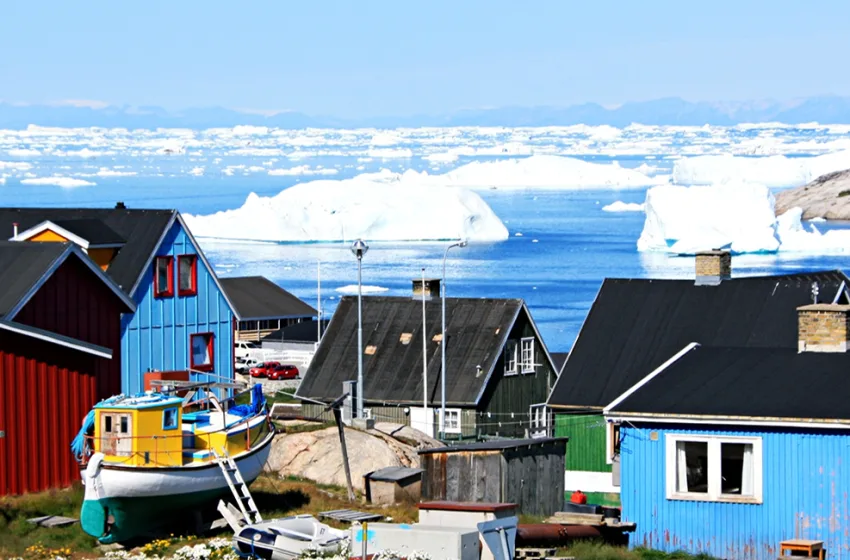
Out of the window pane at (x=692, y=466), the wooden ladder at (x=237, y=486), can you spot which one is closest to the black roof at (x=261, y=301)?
the wooden ladder at (x=237, y=486)

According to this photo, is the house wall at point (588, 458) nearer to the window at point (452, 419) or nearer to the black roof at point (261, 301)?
the window at point (452, 419)

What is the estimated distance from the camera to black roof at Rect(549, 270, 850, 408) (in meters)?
25.4

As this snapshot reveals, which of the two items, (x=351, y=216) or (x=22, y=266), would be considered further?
(x=351, y=216)

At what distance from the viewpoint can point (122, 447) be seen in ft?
58.5

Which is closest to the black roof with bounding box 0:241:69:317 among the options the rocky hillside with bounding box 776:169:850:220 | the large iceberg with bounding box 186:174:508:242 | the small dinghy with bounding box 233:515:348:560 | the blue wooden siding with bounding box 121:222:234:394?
the small dinghy with bounding box 233:515:348:560

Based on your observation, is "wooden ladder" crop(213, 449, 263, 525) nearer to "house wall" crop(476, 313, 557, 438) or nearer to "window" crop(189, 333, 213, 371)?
"window" crop(189, 333, 213, 371)

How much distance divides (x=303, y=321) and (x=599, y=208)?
12677cm

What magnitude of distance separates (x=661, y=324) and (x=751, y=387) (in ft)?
26.6

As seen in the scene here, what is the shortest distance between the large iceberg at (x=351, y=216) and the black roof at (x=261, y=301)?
58478 mm

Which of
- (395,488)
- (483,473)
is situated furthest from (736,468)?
(395,488)

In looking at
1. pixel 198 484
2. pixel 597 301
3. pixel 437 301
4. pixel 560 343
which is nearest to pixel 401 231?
pixel 560 343

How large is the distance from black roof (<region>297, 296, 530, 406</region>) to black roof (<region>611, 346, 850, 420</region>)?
13.2m

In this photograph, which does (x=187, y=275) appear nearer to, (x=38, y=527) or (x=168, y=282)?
(x=168, y=282)

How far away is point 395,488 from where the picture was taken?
2047 centimetres
